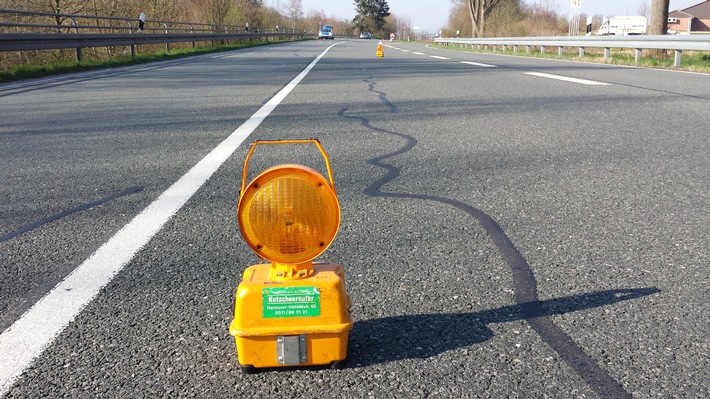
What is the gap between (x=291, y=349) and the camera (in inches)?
69.1

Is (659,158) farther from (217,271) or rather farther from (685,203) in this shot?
(217,271)

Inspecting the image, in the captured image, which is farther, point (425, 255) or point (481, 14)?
point (481, 14)

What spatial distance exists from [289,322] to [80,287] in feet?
3.13

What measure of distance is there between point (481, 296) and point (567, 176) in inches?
78.8

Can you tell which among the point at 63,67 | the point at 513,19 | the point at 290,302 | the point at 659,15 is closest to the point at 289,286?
the point at 290,302

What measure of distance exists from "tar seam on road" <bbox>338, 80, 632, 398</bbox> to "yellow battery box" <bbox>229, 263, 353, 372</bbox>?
1.97 ft

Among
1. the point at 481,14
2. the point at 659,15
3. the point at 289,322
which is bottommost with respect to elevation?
the point at 289,322

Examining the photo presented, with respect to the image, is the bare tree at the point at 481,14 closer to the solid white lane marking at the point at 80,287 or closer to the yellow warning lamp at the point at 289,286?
the solid white lane marking at the point at 80,287

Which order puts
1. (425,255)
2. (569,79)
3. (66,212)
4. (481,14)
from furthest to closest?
1. (481,14)
2. (569,79)
3. (66,212)
4. (425,255)

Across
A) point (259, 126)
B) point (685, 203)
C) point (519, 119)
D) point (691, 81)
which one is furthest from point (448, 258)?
point (691, 81)

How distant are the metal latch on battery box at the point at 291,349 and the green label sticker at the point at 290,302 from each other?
0.19 ft

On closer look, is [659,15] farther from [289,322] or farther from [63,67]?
[289,322]

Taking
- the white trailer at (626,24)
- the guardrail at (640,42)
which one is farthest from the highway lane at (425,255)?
the white trailer at (626,24)

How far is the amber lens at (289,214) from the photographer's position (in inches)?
67.8
